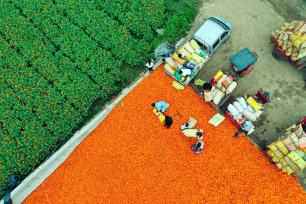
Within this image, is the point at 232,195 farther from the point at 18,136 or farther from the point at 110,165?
the point at 18,136

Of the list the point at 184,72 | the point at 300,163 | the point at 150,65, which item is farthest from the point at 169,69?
the point at 300,163

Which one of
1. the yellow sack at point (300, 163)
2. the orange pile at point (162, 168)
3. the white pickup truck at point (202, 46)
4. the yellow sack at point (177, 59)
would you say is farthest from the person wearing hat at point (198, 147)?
the yellow sack at point (177, 59)

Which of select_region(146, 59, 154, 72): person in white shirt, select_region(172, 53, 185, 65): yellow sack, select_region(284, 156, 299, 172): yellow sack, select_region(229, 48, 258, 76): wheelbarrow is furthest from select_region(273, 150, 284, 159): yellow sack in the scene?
select_region(146, 59, 154, 72): person in white shirt

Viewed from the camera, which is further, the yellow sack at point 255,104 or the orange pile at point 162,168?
the yellow sack at point 255,104

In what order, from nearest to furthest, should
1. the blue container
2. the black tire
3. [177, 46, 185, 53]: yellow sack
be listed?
the blue container
[177, 46, 185, 53]: yellow sack
the black tire

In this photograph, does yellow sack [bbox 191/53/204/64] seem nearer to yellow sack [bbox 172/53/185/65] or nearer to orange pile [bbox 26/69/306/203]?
yellow sack [bbox 172/53/185/65]

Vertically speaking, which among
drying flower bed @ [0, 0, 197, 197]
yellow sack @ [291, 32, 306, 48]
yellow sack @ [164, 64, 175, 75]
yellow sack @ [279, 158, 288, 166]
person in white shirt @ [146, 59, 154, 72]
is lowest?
drying flower bed @ [0, 0, 197, 197]

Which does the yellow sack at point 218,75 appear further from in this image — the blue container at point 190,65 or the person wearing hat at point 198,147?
the person wearing hat at point 198,147
